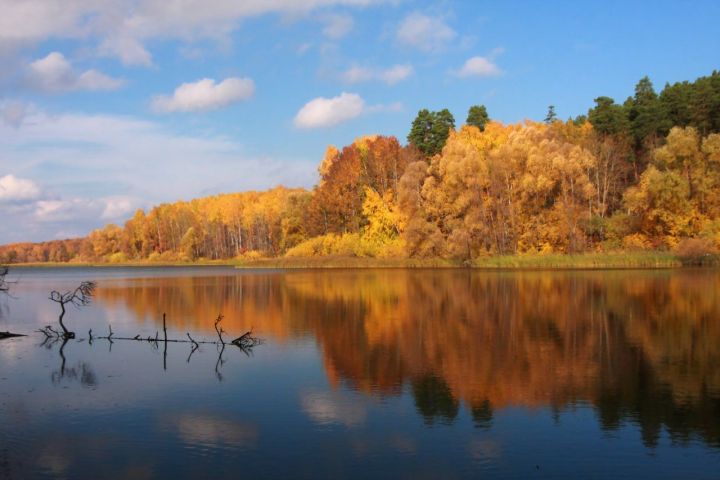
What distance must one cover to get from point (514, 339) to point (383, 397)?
8634 millimetres

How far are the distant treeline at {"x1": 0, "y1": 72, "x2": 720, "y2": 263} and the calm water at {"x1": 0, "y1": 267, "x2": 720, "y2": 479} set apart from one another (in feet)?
117

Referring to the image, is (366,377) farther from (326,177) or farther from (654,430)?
(326,177)

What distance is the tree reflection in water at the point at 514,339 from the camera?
13516 millimetres

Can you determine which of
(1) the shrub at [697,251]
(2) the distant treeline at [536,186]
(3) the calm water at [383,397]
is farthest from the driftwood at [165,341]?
(1) the shrub at [697,251]

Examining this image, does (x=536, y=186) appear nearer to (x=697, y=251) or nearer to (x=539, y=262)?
(x=539, y=262)

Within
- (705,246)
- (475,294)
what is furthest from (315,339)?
(705,246)

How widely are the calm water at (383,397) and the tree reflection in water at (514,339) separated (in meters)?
0.08

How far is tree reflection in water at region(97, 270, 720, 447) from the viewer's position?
44.3 feet

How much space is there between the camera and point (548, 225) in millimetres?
65500

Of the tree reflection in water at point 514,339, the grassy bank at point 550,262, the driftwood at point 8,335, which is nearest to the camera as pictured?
the tree reflection in water at point 514,339

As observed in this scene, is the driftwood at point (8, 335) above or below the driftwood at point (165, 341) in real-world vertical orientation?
above

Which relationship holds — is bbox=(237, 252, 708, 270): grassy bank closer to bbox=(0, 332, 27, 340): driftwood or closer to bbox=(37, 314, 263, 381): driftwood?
bbox=(37, 314, 263, 381): driftwood

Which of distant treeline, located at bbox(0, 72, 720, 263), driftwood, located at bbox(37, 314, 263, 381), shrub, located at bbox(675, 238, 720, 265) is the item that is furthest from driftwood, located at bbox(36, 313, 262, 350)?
shrub, located at bbox(675, 238, 720, 265)

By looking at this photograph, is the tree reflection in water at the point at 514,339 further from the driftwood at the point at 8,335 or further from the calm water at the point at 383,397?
the driftwood at the point at 8,335
